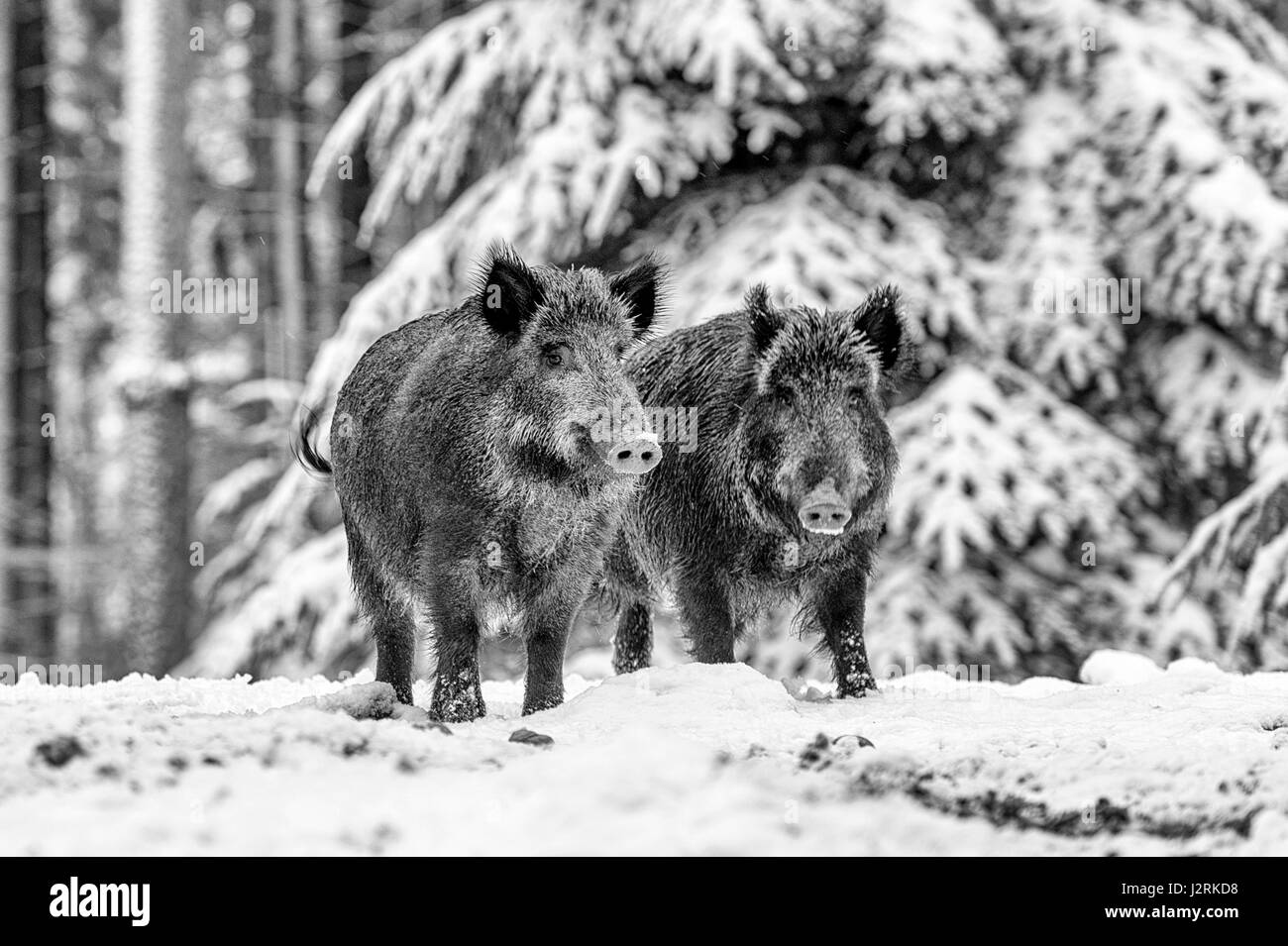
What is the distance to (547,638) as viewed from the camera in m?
5.97

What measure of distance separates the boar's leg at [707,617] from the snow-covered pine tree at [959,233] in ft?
12.1

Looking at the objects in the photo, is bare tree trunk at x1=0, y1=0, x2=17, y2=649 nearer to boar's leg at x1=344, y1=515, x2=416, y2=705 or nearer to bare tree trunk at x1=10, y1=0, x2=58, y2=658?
bare tree trunk at x1=10, y1=0, x2=58, y2=658

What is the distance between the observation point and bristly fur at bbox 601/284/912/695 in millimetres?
6551

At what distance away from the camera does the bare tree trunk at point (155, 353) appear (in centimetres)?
1426

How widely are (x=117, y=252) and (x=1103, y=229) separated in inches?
758

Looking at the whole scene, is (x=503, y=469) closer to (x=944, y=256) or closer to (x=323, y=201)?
(x=944, y=256)

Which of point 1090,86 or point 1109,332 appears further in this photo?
point 1090,86

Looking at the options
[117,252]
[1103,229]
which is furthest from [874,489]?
[117,252]

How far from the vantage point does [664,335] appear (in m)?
7.84

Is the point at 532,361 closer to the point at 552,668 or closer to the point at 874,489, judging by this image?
the point at 552,668

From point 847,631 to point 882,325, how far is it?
1.34 meters

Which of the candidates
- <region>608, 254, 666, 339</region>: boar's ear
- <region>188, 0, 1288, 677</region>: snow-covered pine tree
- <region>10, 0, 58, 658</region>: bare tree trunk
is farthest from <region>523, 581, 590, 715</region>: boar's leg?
<region>10, 0, 58, 658</region>: bare tree trunk
